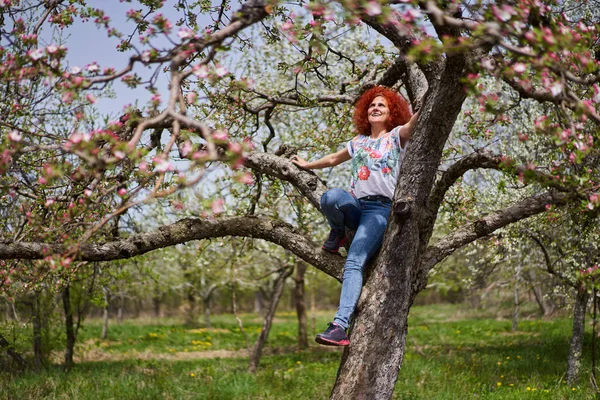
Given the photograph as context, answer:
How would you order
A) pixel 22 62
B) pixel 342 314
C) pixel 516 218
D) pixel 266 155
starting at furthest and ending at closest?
pixel 266 155 → pixel 516 218 → pixel 342 314 → pixel 22 62

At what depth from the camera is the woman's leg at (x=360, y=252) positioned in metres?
3.68

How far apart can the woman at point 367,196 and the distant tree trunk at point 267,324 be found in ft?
21.7

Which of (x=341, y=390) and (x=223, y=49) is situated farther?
(x=341, y=390)

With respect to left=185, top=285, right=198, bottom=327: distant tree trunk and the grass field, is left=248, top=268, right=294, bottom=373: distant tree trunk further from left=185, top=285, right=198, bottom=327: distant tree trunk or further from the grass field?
left=185, top=285, right=198, bottom=327: distant tree trunk

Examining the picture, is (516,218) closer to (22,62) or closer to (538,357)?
(22,62)

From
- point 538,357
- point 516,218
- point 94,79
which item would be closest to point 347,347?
point 516,218

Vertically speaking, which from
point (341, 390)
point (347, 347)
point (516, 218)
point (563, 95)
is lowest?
point (341, 390)

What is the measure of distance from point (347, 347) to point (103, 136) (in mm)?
2290

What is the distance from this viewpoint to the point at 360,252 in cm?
380

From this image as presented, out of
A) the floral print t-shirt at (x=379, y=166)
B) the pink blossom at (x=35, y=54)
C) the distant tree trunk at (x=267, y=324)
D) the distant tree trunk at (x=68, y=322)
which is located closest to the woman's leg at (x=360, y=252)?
the floral print t-shirt at (x=379, y=166)

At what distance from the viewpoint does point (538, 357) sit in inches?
372

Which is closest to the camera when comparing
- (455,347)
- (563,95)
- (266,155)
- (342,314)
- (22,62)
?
(563,95)

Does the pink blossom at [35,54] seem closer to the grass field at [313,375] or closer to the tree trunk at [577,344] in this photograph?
the grass field at [313,375]

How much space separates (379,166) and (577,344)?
5.67m
